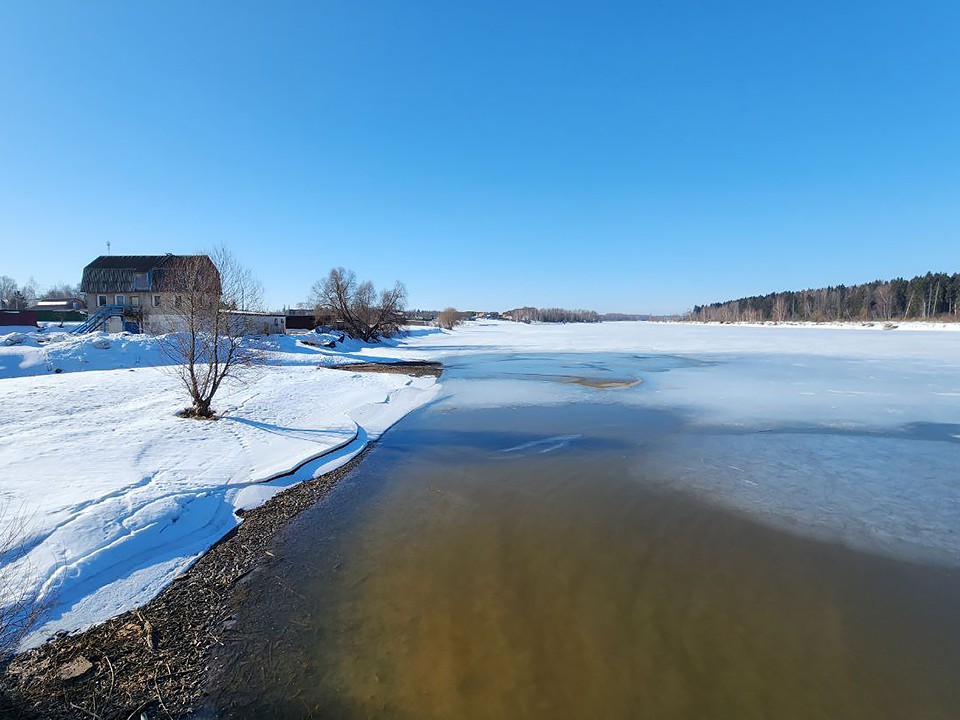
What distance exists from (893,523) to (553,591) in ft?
16.9

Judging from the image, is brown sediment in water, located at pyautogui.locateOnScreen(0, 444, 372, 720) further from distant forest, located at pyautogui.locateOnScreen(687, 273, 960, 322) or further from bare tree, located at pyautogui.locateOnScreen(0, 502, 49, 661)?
distant forest, located at pyautogui.locateOnScreen(687, 273, 960, 322)

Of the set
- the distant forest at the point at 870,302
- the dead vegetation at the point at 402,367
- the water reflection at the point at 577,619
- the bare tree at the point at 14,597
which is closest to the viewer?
the water reflection at the point at 577,619

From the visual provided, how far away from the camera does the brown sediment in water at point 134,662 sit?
318cm

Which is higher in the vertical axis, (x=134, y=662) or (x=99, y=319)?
(x=99, y=319)

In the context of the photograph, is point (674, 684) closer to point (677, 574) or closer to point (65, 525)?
point (677, 574)

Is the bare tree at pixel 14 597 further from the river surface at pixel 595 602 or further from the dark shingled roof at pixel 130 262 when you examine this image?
the dark shingled roof at pixel 130 262

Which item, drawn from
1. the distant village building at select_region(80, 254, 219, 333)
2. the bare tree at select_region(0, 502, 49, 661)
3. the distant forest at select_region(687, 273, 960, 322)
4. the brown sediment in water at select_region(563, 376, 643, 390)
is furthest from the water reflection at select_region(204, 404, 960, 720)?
the distant forest at select_region(687, 273, 960, 322)

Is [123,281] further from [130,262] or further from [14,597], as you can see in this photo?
[14,597]

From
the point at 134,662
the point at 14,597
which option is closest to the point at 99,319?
the point at 14,597

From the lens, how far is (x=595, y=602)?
4.56m

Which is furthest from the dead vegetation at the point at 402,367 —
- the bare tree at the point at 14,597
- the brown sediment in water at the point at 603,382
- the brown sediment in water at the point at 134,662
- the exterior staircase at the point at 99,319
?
the brown sediment in water at the point at 134,662

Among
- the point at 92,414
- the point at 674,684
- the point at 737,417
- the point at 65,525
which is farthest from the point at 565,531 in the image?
the point at 92,414

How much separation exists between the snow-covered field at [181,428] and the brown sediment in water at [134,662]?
25 cm

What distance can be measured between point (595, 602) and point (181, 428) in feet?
29.9
